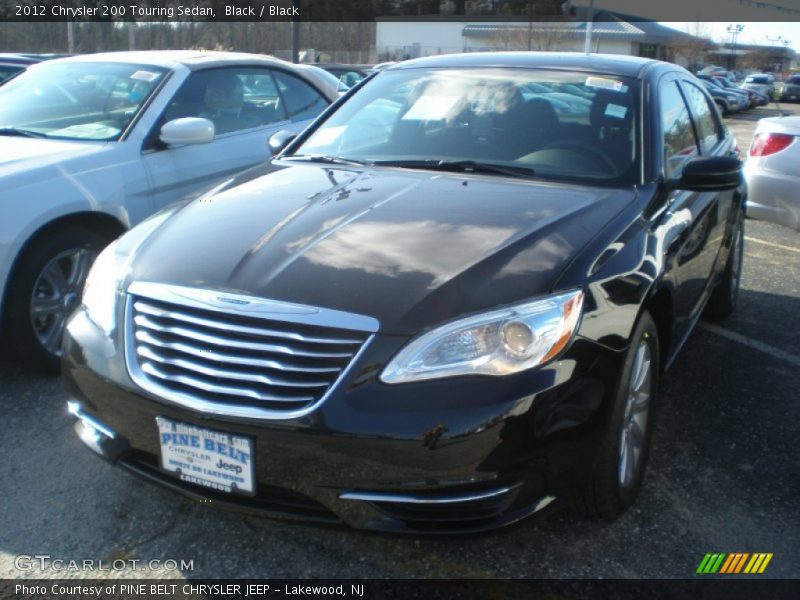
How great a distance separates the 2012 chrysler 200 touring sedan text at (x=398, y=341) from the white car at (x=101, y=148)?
0.45m

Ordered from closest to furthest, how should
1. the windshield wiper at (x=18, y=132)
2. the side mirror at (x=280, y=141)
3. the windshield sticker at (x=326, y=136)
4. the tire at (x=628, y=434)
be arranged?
the tire at (x=628, y=434)
the windshield sticker at (x=326, y=136)
the side mirror at (x=280, y=141)
the windshield wiper at (x=18, y=132)

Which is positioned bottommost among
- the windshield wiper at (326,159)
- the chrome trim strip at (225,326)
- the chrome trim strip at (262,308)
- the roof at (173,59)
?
the chrome trim strip at (225,326)

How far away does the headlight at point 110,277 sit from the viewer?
2605 mm

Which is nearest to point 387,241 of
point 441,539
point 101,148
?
point 441,539

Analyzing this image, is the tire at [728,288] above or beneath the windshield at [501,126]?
beneath

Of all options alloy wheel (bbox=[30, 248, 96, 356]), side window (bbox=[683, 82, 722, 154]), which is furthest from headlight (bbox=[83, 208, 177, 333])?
side window (bbox=[683, 82, 722, 154])

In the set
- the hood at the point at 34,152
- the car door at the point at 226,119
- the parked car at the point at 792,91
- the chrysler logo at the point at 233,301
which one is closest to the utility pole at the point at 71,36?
the car door at the point at 226,119

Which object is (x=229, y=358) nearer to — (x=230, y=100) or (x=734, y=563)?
(x=734, y=563)

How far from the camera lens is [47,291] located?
3.97 metres

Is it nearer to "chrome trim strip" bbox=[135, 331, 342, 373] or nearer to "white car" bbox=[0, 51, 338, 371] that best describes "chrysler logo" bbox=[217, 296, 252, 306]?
"chrome trim strip" bbox=[135, 331, 342, 373]

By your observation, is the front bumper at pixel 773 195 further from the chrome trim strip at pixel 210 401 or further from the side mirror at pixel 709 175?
the chrome trim strip at pixel 210 401

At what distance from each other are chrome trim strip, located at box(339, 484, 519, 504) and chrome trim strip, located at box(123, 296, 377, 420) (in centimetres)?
27

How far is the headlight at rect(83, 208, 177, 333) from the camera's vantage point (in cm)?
261

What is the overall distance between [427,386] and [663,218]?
144cm
